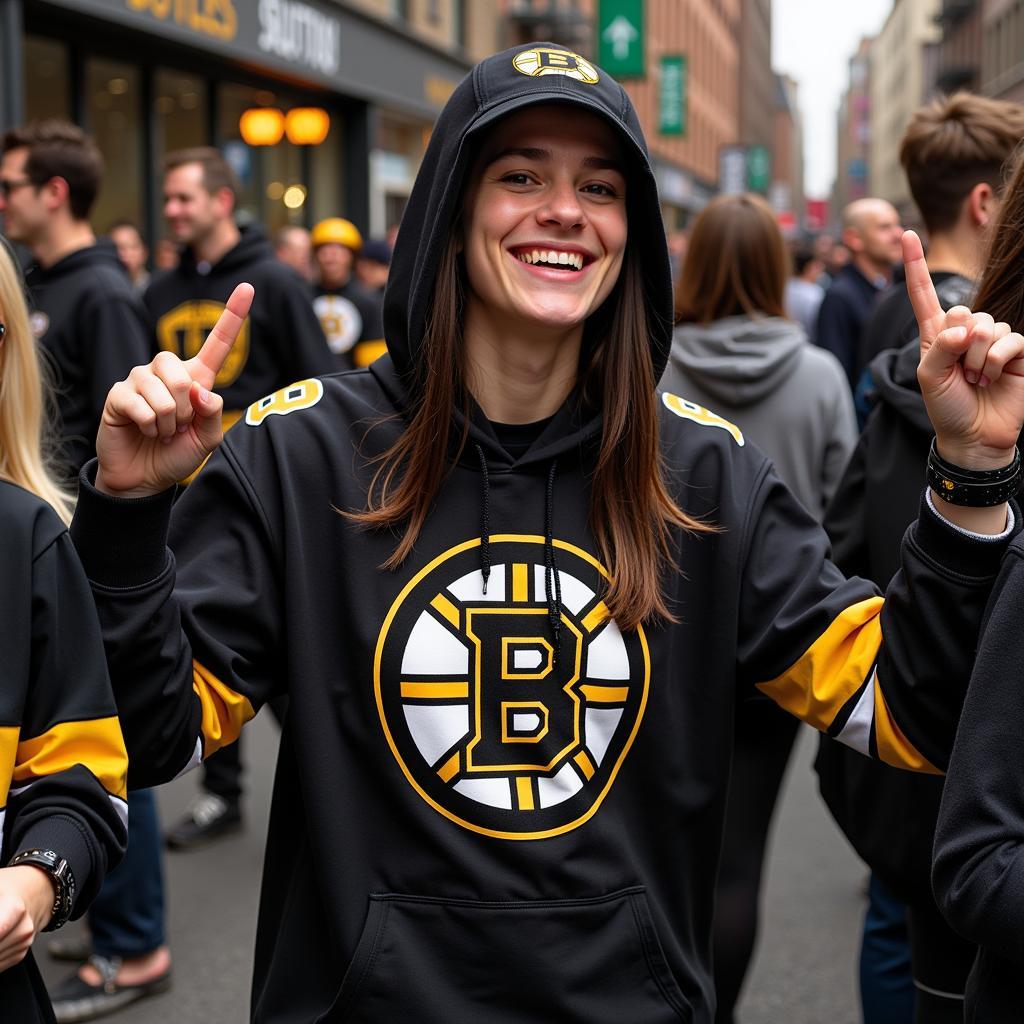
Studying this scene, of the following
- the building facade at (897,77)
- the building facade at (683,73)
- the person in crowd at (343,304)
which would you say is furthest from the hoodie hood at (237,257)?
the building facade at (897,77)

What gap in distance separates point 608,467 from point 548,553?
0.53ft

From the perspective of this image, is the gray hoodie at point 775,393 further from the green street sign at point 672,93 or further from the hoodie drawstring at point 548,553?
the green street sign at point 672,93

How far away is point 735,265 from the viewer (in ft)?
13.6

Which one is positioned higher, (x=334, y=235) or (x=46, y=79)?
(x=46, y=79)

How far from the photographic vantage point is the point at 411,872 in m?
2.03

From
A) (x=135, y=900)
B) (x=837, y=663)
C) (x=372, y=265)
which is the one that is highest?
(x=372, y=265)

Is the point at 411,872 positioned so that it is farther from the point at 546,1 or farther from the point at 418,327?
the point at 546,1

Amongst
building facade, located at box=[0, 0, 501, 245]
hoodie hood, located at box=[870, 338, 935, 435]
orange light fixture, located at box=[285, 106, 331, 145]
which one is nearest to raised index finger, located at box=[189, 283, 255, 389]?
hoodie hood, located at box=[870, 338, 935, 435]

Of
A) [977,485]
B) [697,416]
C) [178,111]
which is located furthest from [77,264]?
[178,111]

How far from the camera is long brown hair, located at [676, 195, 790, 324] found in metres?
4.14

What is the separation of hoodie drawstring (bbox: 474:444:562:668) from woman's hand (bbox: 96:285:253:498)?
0.40m

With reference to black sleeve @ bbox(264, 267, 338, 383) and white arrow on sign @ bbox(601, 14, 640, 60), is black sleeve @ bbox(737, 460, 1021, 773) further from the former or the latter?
white arrow on sign @ bbox(601, 14, 640, 60)

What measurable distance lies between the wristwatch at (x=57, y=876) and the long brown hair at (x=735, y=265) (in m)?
2.70

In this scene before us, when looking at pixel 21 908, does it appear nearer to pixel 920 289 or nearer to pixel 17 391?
pixel 17 391
